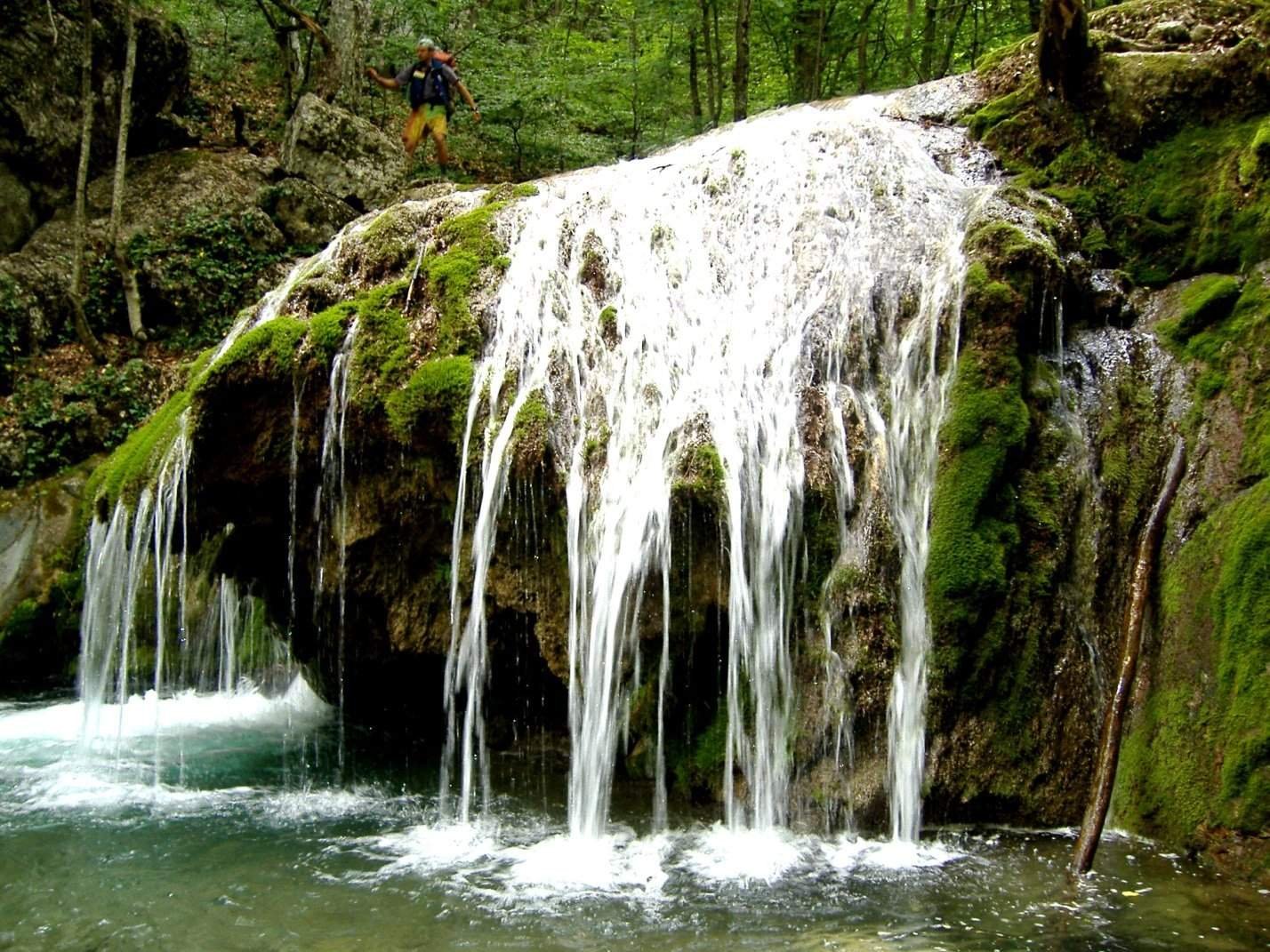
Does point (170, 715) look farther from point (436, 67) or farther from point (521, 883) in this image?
point (436, 67)

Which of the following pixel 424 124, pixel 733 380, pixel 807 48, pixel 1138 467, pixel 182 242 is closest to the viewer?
pixel 1138 467

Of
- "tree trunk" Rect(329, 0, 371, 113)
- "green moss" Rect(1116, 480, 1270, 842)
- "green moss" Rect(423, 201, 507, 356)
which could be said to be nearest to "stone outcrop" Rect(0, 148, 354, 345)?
"tree trunk" Rect(329, 0, 371, 113)

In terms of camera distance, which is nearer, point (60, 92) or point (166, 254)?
point (166, 254)

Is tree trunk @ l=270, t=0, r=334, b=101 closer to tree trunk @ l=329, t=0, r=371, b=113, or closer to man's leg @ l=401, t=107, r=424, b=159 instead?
tree trunk @ l=329, t=0, r=371, b=113

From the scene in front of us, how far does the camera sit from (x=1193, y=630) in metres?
5.32

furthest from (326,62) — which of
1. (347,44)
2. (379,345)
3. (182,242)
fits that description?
(379,345)

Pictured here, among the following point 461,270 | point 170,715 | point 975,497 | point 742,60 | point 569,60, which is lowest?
point 170,715

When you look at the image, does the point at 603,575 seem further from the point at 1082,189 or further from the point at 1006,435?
the point at 1082,189

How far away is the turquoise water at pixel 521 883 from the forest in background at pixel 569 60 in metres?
12.4

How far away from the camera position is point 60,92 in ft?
48.2

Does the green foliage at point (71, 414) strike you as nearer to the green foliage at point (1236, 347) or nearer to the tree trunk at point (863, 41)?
the tree trunk at point (863, 41)

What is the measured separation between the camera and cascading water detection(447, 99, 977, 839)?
5777 mm

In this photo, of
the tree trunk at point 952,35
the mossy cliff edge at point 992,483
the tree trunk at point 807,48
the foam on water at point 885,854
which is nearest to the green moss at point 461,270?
the mossy cliff edge at point 992,483

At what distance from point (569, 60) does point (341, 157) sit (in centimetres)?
448
